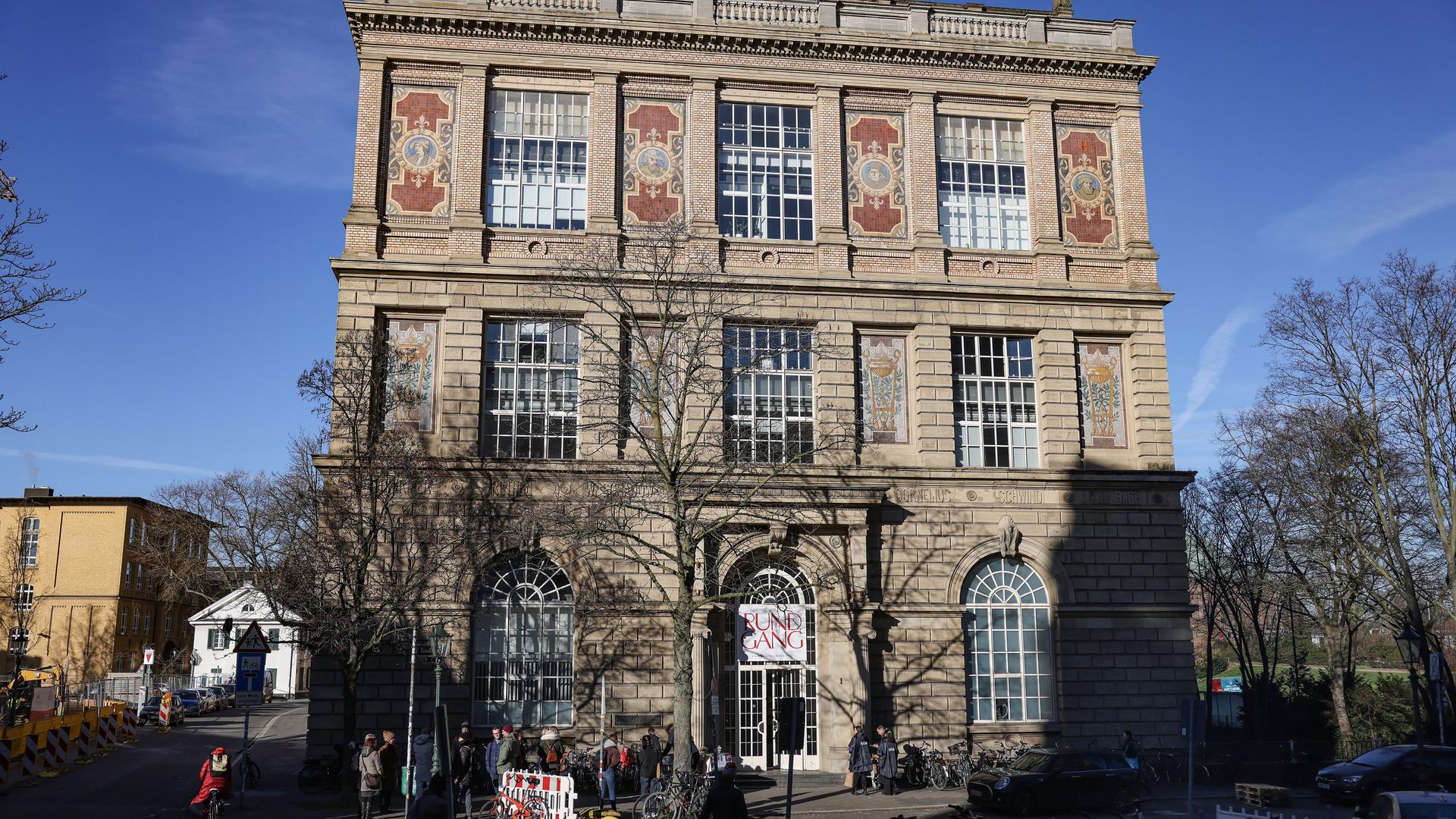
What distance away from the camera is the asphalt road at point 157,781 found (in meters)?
24.2

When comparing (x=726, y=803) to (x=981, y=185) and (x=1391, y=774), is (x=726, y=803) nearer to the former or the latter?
(x=1391, y=774)

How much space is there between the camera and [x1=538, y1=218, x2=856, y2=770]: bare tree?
2712cm

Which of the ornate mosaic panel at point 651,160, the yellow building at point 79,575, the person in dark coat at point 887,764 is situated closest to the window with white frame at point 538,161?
the ornate mosaic panel at point 651,160

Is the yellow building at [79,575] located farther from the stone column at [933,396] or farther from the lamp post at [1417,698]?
the lamp post at [1417,698]

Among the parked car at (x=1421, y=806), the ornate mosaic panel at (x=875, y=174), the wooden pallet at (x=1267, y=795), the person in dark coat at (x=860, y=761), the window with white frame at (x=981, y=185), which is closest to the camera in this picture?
the parked car at (x=1421, y=806)

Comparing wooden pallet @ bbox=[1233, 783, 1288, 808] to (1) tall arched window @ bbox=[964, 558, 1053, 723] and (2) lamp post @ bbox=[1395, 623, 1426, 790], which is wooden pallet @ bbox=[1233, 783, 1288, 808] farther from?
(1) tall arched window @ bbox=[964, 558, 1053, 723]

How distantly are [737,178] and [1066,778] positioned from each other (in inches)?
720

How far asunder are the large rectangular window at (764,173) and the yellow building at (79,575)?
Answer: 54978 millimetres

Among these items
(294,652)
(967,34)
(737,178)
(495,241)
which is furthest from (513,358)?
(294,652)

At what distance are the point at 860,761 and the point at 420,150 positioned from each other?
2015 cm

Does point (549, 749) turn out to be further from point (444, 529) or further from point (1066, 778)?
point (1066, 778)

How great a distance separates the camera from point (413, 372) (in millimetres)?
30328

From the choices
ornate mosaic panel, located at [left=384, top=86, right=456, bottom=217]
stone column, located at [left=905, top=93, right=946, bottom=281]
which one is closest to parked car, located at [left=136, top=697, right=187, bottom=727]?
ornate mosaic panel, located at [left=384, top=86, right=456, bottom=217]

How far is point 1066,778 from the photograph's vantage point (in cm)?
2403
